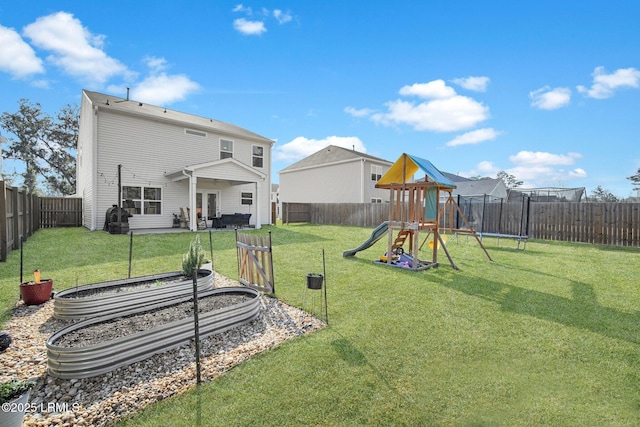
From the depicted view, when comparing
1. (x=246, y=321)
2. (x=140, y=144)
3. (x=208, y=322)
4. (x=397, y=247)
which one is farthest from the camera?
(x=140, y=144)

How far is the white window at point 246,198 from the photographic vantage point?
17.5 meters

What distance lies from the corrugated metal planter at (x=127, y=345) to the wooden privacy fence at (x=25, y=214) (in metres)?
3.35

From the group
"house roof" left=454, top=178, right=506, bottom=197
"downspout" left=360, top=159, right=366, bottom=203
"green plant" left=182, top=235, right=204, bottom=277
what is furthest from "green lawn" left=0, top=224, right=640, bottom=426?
"house roof" left=454, top=178, right=506, bottom=197

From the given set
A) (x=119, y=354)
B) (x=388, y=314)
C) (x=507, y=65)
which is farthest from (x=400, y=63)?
(x=119, y=354)

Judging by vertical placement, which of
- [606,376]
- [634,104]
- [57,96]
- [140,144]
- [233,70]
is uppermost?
[57,96]

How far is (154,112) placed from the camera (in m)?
15.0

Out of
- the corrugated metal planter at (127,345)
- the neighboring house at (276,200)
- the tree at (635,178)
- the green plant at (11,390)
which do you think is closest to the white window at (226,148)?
the neighboring house at (276,200)

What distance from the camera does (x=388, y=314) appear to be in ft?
13.7

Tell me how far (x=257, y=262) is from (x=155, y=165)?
12155mm

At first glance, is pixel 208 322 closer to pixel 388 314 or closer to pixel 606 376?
pixel 388 314

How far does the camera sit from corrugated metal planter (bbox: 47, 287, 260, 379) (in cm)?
257

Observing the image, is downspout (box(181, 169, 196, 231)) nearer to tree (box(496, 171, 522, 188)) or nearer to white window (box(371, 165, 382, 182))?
white window (box(371, 165, 382, 182))

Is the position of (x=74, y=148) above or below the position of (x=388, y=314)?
above

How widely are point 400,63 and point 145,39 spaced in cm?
1011
